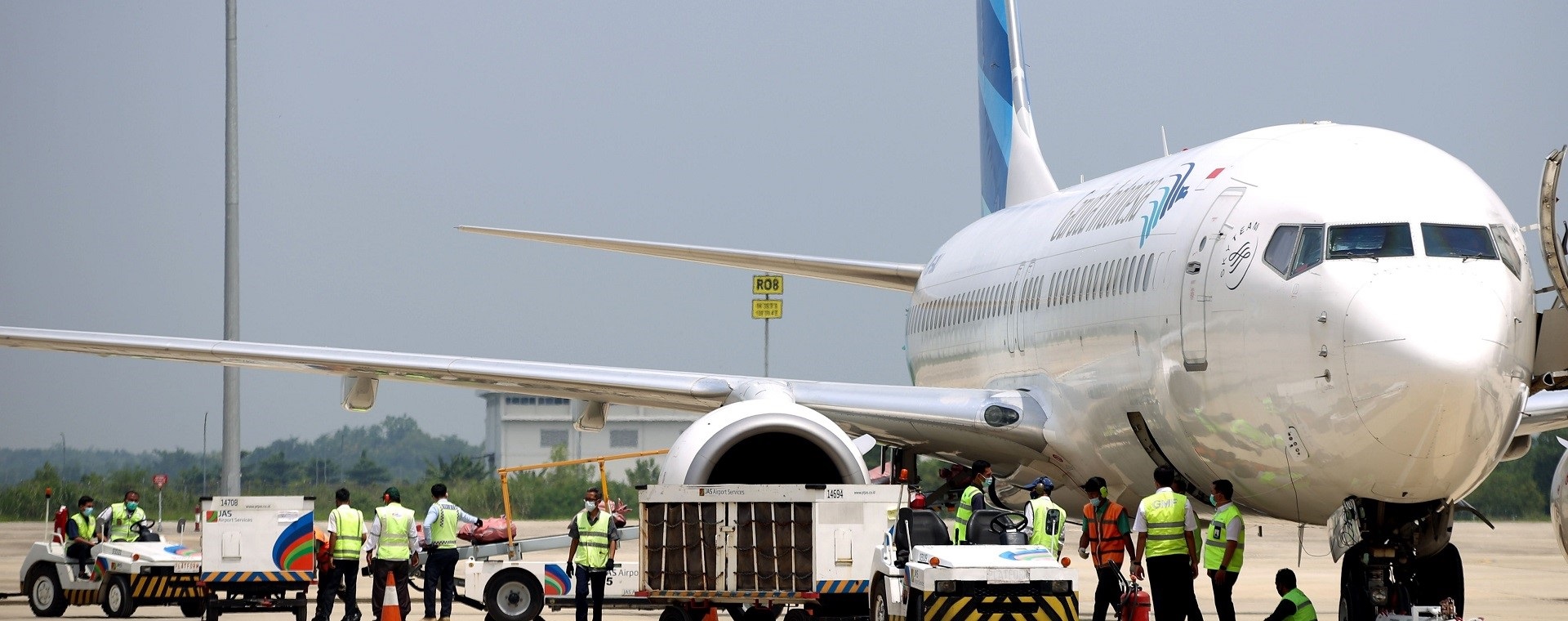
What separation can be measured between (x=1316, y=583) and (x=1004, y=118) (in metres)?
7.23

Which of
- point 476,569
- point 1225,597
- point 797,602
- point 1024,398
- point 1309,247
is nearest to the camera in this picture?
point 1309,247

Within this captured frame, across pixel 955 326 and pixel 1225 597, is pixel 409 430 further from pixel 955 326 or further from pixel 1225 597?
pixel 1225 597

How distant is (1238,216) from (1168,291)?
790 millimetres

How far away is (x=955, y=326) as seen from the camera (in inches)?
719

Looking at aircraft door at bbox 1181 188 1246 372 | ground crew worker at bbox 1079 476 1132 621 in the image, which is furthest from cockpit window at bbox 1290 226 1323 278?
ground crew worker at bbox 1079 476 1132 621

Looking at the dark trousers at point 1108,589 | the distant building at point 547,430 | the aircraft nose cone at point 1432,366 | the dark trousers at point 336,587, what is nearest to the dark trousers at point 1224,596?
the dark trousers at point 1108,589

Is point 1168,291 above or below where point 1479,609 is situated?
above

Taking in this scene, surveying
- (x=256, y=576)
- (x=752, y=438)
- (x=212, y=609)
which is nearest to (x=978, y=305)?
(x=752, y=438)

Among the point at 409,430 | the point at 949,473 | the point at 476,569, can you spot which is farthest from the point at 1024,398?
the point at 409,430

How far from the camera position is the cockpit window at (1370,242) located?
416 inches

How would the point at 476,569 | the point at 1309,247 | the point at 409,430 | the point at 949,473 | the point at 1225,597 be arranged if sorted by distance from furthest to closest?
the point at 409,430, the point at 476,569, the point at 949,473, the point at 1225,597, the point at 1309,247

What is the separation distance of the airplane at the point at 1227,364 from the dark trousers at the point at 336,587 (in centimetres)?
165

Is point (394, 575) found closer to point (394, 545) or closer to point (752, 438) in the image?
point (394, 545)

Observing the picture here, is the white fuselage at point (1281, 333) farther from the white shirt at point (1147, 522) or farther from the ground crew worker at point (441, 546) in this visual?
the ground crew worker at point (441, 546)
